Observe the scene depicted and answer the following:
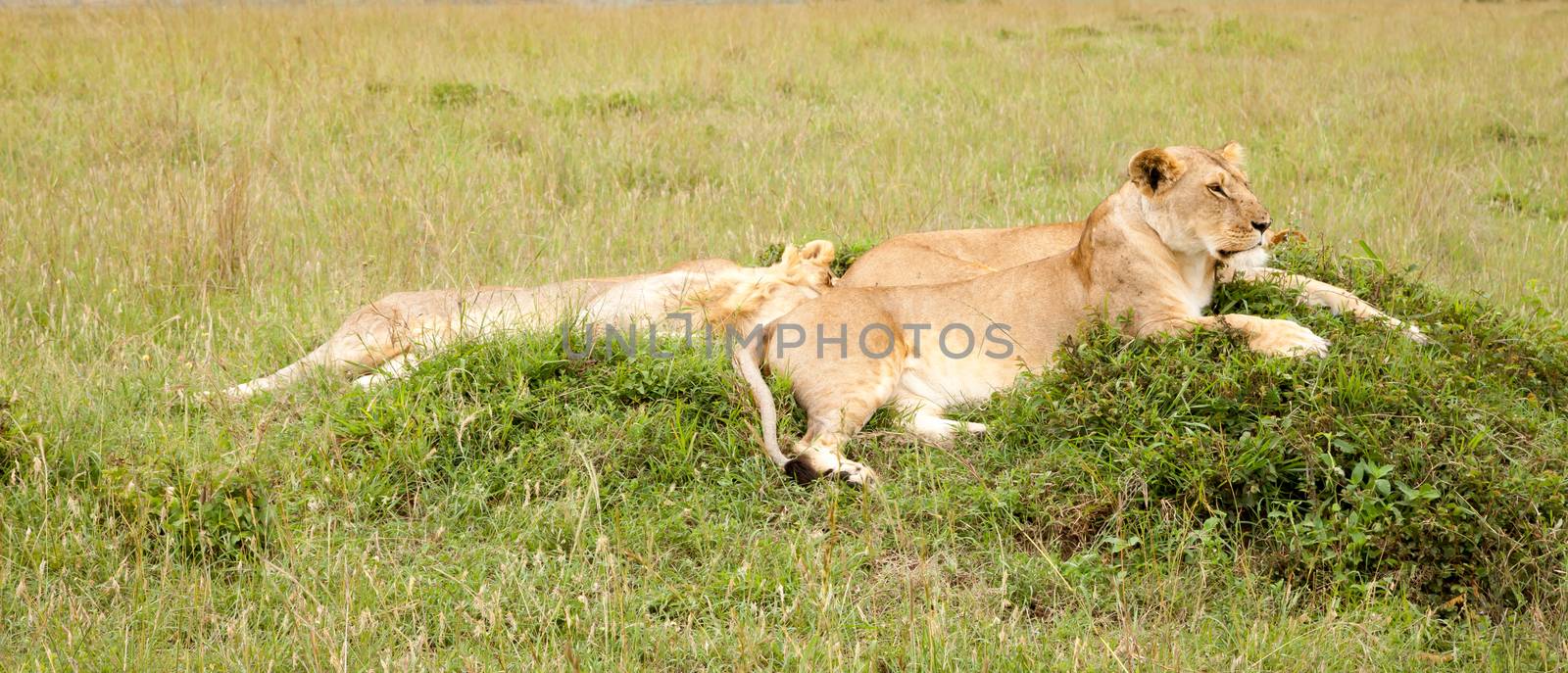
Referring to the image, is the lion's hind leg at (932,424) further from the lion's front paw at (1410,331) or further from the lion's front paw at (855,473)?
the lion's front paw at (1410,331)

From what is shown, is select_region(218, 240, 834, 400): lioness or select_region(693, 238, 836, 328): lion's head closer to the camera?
select_region(218, 240, 834, 400): lioness

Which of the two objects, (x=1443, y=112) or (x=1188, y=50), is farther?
(x=1188, y=50)

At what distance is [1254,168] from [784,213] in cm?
326

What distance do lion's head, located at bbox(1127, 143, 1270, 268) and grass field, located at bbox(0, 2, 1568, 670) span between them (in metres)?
0.39

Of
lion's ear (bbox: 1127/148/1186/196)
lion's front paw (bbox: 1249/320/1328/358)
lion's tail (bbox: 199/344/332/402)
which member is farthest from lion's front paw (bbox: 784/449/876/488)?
lion's tail (bbox: 199/344/332/402)

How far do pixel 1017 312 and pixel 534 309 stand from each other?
1.81 m

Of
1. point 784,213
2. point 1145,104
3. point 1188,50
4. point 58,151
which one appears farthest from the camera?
point 1188,50

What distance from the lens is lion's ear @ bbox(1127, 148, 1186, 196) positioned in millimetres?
4312

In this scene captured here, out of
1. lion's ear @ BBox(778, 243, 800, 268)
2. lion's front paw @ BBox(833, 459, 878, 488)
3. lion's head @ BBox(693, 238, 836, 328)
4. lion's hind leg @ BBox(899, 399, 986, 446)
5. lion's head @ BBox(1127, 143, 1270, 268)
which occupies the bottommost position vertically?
lion's hind leg @ BBox(899, 399, 986, 446)

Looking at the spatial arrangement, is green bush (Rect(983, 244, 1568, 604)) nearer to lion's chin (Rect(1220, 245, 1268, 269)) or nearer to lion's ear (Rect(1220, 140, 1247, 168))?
lion's chin (Rect(1220, 245, 1268, 269))

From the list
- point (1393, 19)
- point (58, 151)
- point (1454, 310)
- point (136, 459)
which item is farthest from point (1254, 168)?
point (1393, 19)

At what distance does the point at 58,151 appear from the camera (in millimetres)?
8148

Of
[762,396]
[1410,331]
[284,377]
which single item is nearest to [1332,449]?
[1410,331]

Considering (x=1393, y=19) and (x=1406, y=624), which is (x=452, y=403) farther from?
(x=1393, y=19)
